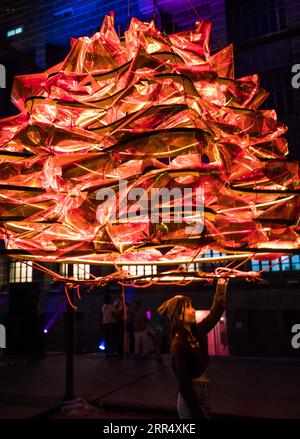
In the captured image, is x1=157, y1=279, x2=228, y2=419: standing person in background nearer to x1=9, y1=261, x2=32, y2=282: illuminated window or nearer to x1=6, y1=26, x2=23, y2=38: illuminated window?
x1=9, y1=261, x2=32, y2=282: illuminated window

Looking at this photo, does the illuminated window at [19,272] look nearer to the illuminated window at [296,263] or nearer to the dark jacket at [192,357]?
the illuminated window at [296,263]

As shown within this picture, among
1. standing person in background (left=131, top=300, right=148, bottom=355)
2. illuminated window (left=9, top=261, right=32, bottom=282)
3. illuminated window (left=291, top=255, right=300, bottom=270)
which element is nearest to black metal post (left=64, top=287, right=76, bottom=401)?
standing person in background (left=131, top=300, right=148, bottom=355)

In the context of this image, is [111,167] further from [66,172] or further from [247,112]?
[247,112]

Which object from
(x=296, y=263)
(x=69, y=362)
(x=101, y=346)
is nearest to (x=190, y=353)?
(x=69, y=362)

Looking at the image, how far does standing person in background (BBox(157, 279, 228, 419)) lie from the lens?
11.2ft

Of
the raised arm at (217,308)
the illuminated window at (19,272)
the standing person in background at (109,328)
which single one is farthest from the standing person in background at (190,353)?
the illuminated window at (19,272)

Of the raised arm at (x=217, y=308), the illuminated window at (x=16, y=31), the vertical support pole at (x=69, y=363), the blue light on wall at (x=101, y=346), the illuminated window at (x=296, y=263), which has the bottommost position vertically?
the blue light on wall at (x=101, y=346)

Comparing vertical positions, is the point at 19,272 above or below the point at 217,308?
above

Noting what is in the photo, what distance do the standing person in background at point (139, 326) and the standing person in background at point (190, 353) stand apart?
6.64 meters

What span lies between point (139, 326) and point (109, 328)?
0.90m

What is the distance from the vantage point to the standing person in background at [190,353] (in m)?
3.42

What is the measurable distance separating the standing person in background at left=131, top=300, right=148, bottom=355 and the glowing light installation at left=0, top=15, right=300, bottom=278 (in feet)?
25.0

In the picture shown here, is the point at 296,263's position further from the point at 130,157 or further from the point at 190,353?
the point at 130,157

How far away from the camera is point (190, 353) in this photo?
3531 mm
